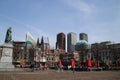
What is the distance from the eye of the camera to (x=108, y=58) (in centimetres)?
11219

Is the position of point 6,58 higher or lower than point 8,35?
lower

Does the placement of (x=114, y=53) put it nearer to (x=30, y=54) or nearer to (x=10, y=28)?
(x=30, y=54)

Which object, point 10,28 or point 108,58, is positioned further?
point 108,58

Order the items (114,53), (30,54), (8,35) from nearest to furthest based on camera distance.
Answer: (8,35), (114,53), (30,54)

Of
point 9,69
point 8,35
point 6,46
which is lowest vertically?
point 9,69

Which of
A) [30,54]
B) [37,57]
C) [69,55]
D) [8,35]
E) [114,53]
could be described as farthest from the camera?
[69,55]

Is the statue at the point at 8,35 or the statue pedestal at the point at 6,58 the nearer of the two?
the statue pedestal at the point at 6,58

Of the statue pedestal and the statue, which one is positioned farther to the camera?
the statue

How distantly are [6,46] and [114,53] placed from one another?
70061 millimetres

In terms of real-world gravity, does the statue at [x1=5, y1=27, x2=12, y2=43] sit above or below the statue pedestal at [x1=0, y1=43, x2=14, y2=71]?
above

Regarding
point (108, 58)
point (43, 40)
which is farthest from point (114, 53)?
point (43, 40)

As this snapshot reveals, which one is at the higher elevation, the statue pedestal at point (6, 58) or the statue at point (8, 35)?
the statue at point (8, 35)

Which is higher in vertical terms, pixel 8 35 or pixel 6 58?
pixel 8 35

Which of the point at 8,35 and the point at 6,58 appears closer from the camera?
the point at 6,58
